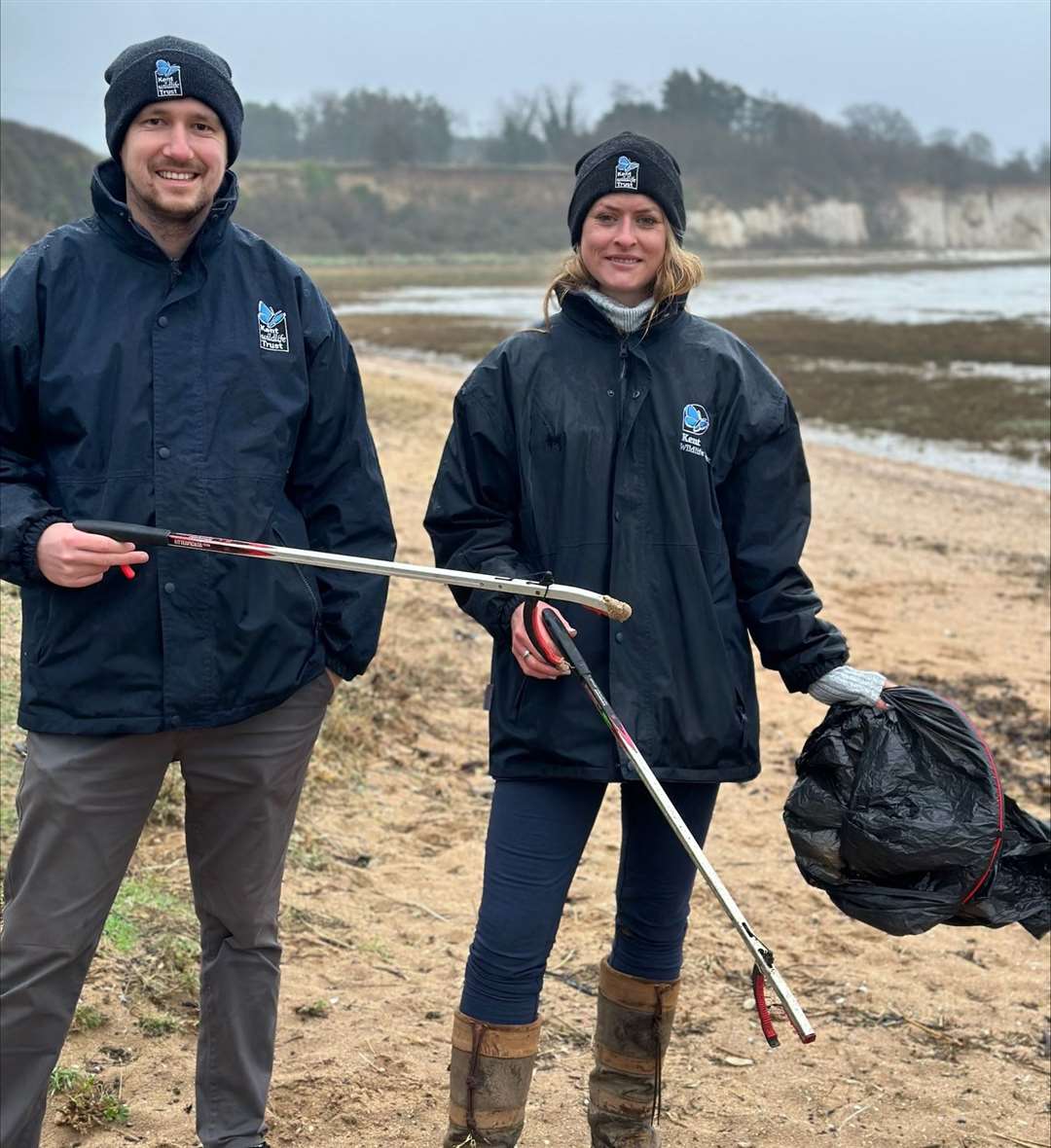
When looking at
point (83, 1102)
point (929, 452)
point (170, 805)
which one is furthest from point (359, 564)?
point (929, 452)

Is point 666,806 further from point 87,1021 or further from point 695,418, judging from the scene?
point 87,1021

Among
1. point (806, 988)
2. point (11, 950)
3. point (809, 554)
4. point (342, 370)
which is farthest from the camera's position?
point (809, 554)

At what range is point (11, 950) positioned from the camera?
A: 2.60 m

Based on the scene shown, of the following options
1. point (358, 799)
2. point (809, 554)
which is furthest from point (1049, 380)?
point (358, 799)

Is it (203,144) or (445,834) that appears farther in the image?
(445,834)

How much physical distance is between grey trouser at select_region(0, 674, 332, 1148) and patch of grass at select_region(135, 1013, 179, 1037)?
0.68 metres

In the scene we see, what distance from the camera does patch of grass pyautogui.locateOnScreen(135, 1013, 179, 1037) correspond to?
3.64m

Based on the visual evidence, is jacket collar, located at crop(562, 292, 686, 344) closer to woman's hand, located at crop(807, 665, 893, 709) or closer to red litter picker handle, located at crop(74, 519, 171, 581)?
woman's hand, located at crop(807, 665, 893, 709)

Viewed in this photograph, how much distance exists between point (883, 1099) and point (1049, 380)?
22.8 m

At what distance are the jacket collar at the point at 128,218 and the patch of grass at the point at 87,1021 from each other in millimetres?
1954

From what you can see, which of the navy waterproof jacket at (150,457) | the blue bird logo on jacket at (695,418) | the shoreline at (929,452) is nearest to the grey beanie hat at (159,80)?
the navy waterproof jacket at (150,457)

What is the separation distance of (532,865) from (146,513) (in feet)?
3.35

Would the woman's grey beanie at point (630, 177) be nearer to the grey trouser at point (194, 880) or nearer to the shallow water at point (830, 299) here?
the grey trouser at point (194, 880)

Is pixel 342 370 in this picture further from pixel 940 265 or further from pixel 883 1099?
pixel 940 265
